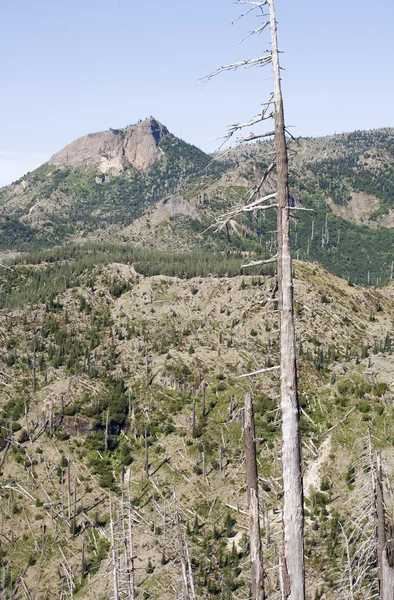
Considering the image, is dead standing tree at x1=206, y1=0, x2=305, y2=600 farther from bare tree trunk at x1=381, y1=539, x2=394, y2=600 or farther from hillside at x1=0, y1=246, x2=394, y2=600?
hillside at x1=0, y1=246, x2=394, y2=600

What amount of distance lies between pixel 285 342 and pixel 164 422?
93.9 metres

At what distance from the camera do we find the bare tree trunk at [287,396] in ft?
41.6

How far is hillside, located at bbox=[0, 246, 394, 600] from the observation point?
77438 mm

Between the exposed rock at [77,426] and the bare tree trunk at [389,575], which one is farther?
the exposed rock at [77,426]

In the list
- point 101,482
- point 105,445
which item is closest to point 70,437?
point 105,445

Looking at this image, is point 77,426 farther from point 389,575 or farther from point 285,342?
point 285,342

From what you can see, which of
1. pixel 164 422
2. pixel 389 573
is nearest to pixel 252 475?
pixel 389 573

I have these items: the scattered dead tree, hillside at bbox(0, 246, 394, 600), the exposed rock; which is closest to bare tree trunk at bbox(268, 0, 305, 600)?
the scattered dead tree

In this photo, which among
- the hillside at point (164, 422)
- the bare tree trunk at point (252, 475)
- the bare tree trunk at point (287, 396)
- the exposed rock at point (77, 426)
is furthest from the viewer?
the exposed rock at point (77, 426)

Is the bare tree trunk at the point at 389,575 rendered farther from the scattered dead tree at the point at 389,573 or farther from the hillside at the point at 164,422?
the hillside at the point at 164,422

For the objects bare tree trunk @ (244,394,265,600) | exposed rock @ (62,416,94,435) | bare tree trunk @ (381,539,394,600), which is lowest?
exposed rock @ (62,416,94,435)

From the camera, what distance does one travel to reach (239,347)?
4818 inches

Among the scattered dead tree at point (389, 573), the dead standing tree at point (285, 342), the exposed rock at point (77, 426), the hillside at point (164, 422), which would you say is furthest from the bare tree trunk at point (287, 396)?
the exposed rock at point (77, 426)

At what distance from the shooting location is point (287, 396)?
1298cm
